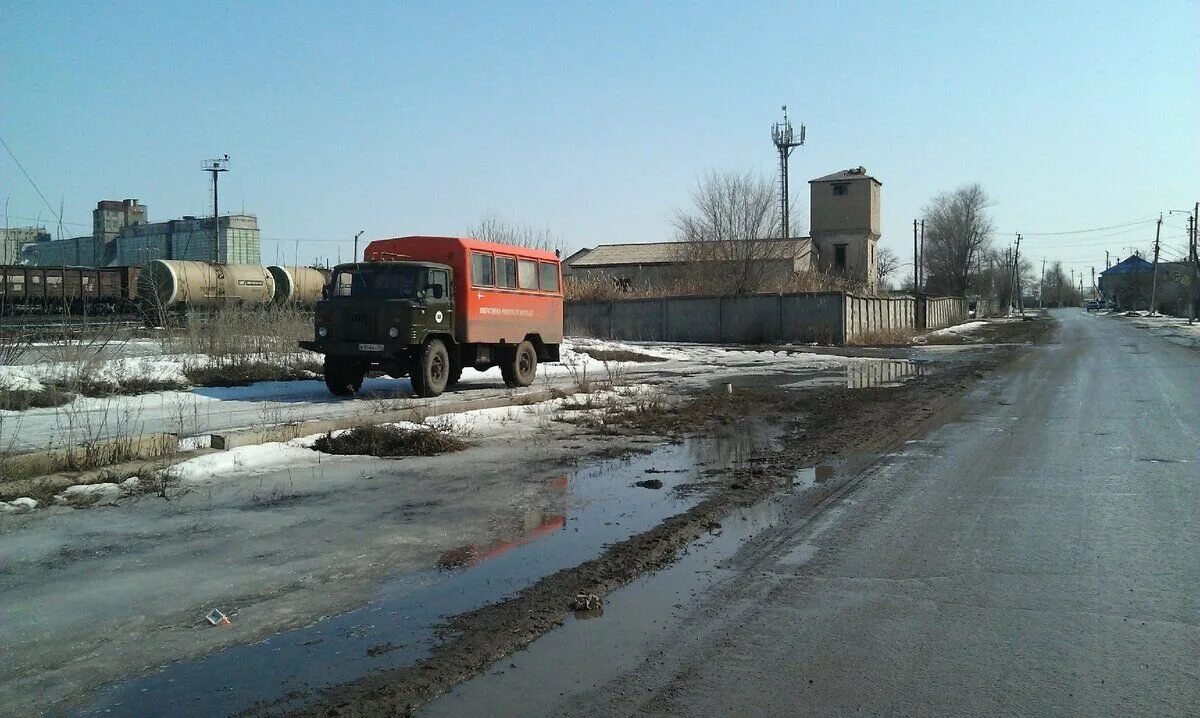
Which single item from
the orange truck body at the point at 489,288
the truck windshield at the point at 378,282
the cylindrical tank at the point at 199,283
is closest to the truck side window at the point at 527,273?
the orange truck body at the point at 489,288

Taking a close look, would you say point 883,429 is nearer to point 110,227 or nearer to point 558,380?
point 558,380

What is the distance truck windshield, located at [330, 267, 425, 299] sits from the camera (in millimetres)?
15789

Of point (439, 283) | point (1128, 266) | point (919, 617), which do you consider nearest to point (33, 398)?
point (439, 283)

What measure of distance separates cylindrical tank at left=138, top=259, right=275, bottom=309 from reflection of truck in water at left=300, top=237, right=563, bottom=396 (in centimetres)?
1926

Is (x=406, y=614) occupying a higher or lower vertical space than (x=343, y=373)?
lower

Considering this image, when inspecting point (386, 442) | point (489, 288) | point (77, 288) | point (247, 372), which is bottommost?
point (386, 442)

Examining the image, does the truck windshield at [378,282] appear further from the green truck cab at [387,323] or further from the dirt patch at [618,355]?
the dirt patch at [618,355]

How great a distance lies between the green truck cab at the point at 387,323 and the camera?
15445 millimetres

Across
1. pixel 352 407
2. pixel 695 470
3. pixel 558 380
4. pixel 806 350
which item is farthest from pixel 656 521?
pixel 806 350

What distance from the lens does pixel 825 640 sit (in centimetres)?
485

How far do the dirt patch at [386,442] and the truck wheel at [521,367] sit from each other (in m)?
7.11

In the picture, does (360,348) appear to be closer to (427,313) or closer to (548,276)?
(427,313)

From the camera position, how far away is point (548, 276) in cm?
1955

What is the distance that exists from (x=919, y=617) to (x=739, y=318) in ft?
125
